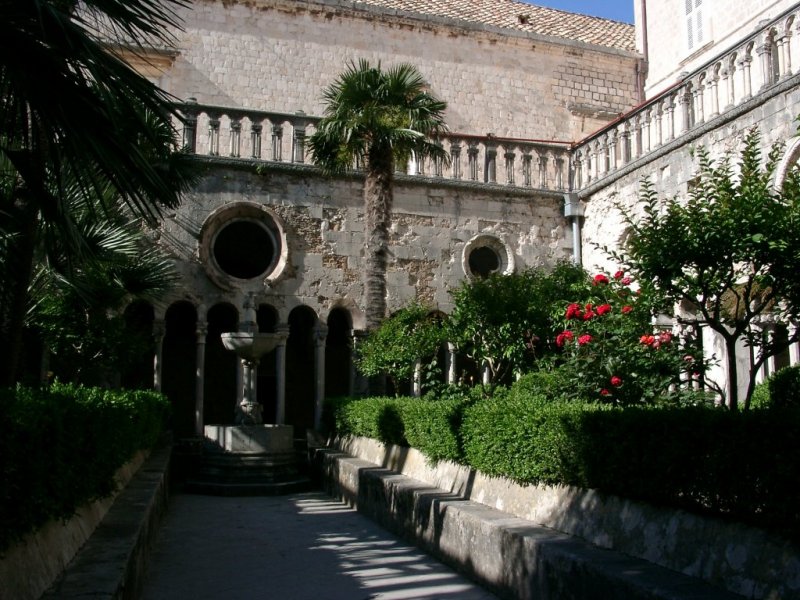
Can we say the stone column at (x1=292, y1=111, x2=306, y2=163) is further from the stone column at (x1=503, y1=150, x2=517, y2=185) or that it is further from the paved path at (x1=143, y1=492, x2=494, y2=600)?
the paved path at (x1=143, y1=492, x2=494, y2=600)

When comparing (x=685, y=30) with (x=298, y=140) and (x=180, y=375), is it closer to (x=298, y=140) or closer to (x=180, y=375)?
(x=298, y=140)

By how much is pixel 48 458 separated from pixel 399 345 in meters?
8.79

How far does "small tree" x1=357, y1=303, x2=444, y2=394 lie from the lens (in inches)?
488

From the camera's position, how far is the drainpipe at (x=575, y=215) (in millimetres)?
15773

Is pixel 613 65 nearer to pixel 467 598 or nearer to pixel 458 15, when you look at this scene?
pixel 458 15

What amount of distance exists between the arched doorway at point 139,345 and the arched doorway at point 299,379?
3208 millimetres

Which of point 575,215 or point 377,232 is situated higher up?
point 575,215

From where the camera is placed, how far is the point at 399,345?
12.5m

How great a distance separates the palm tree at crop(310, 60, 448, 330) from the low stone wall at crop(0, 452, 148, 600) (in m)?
8.25

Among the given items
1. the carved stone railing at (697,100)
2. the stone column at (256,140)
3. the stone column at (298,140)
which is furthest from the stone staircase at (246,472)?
the carved stone railing at (697,100)

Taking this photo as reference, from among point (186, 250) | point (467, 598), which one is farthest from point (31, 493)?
point (186, 250)

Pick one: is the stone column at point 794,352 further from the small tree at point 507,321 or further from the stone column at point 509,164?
the stone column at point 509,164

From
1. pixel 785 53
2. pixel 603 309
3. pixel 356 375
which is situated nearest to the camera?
pixel 603 309

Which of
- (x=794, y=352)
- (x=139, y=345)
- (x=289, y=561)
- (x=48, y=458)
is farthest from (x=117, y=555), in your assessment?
(x=794, y=352)
